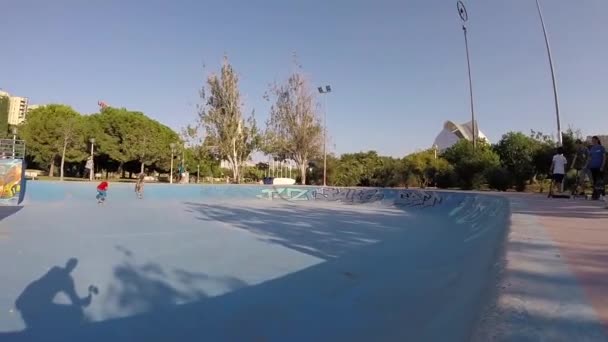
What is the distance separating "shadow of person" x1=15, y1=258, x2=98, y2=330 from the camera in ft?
13.5

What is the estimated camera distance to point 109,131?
162ft

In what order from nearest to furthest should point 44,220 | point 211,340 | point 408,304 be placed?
point 211,340
point 408,304
point 44,220

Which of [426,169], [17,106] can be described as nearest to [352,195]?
[426,169]

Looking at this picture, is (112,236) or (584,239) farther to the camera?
(112,236)

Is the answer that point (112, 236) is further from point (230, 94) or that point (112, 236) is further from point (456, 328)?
point (230, 94)

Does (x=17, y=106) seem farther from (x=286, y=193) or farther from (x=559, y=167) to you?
(x=559, y=167)

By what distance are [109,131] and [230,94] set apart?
19948 mm

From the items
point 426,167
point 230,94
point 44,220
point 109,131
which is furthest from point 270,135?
point 44,220

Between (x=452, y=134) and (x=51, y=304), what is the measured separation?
6509 cm

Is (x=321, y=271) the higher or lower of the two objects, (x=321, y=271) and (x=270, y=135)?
the lower

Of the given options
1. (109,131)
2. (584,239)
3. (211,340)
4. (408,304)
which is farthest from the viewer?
(109,131)

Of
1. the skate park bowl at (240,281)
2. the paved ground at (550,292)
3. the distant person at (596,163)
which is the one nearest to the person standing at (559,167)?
the distant person at (596,163)

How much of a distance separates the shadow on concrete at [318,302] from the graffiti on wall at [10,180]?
466 inches

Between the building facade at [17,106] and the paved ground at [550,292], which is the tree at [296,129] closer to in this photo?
the paved ground at [550,292]
